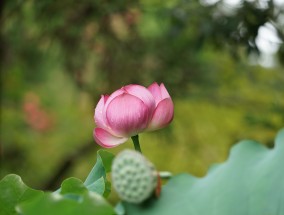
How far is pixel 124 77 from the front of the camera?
130 inches

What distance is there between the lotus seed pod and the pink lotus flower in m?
0.10

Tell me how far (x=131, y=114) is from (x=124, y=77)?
2.77 meters

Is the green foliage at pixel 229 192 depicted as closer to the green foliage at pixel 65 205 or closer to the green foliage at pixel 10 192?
the green foliage at pixel 65 205

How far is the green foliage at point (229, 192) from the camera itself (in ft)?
1.64

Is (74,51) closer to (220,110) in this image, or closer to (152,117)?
(220,110)

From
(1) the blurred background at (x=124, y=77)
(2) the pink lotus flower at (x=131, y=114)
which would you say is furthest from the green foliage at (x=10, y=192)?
(1) the blurred background at (x=124, y=77)

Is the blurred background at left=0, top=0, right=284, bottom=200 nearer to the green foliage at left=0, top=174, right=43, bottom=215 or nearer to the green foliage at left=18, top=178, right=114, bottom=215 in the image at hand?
the green foliage at left=0, top=174, right=43, bottom=215

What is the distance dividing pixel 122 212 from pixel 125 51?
283cm

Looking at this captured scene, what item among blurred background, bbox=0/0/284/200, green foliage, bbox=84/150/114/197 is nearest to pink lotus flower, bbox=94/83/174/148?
green foliage, bbox=84/150/114/197

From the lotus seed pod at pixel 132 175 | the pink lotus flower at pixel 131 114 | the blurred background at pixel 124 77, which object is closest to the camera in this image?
the lotus seed pod at pixel 132 175

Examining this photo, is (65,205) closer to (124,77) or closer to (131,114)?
(131,114)

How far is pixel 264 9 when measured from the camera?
6.74ft

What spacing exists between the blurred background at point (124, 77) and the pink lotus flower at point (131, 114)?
1628 millimetres

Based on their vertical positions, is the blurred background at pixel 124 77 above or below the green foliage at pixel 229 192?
below
